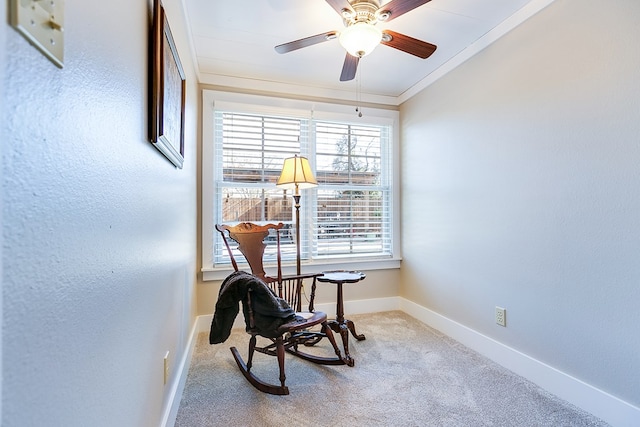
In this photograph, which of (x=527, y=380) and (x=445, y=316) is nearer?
(x=527, y=380)

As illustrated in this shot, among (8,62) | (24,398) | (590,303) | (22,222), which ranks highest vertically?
(8,62)

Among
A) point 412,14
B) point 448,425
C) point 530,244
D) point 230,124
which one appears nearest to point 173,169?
point 230,124

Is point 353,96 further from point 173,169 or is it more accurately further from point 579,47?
point 173,169

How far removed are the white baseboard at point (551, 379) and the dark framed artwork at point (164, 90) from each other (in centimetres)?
250

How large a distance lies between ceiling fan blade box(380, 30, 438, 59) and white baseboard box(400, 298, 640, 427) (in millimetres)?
2122

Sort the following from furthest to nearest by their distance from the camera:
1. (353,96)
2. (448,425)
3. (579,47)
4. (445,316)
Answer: (353,96) < (445,316) < (579,47) < (448,425)

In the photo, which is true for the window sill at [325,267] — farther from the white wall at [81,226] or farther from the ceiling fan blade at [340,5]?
the ceiling fan blade at [340,5]

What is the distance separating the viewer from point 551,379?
6.25 ft

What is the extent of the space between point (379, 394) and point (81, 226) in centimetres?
186

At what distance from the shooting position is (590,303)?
5.62 ft

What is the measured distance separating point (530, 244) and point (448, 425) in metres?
1.24

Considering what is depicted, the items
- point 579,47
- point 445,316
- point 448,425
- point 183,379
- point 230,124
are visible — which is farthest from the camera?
point 230,124

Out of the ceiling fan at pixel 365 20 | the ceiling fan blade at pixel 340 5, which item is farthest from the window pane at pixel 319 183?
the ceiling fan blade at pixel 340 5

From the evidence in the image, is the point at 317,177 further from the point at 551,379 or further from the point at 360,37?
the point at 551,379
